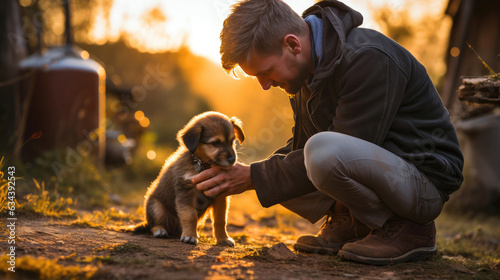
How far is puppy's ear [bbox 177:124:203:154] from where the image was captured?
3267 mm

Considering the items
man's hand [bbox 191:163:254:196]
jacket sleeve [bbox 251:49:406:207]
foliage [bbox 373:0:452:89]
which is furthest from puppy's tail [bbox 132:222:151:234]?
foliage [bbox 373:0:452:89]

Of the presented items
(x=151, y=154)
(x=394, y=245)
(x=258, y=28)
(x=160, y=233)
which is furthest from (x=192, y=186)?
(x=151, y=154)

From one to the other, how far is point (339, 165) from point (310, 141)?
0.81ft

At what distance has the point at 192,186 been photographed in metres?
3.38

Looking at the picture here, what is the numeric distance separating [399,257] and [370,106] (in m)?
1.05

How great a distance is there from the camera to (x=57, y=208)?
4012mm

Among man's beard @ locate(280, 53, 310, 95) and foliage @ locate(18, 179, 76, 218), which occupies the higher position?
man's beard @ locate(280, 53, 310, 95)

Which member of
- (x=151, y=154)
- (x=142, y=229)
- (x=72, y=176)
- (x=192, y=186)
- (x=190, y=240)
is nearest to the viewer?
(x=190, y=240)

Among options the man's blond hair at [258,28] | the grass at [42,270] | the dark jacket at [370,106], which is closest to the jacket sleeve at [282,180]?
the dark jacket at [370,106]

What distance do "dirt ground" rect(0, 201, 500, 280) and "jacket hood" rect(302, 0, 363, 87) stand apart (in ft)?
4.00

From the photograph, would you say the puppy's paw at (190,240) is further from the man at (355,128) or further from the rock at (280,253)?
the rock at (280,253)

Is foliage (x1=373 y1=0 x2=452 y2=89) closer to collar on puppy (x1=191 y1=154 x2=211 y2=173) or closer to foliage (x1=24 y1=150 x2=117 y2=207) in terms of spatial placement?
foliage (x1=24 y1=150 x2=117 y2=207)

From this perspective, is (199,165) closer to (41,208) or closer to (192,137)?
(192,137)

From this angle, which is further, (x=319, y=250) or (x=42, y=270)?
(x=319, y=250)
